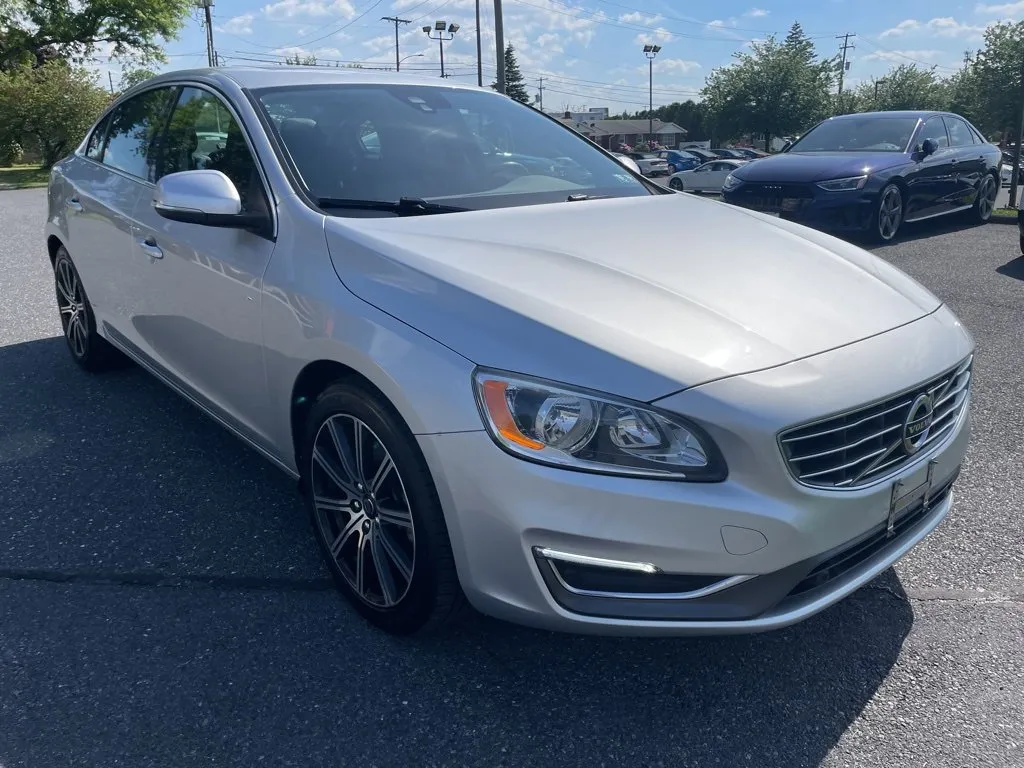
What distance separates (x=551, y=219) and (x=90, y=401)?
2.89 m

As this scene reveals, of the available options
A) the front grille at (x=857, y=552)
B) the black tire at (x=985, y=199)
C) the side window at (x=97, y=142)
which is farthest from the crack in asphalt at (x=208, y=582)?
the black tire at (x=985, y=199)

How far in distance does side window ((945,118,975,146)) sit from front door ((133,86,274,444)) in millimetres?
9772

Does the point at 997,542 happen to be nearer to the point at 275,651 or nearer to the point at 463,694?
the point at 463,694

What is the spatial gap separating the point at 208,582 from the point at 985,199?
37.3 feet

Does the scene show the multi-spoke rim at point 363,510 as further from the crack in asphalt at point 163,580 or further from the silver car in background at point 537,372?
the crack in asphalt at point 163,580

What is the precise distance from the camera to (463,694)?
7.53 feet

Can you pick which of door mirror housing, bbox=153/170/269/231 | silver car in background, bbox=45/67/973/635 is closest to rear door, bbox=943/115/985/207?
silver car in background, bbox=45/67/973/635

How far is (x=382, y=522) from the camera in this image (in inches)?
95.0

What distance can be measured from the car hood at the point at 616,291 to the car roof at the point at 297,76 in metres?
1.03

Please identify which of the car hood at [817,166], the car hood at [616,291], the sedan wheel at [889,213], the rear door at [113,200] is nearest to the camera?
A: the car hood at [616,291]

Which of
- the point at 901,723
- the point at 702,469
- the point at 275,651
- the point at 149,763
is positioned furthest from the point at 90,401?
the point at 901,723

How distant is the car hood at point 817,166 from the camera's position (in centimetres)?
900

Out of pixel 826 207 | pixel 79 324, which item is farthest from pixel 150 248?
pixel 826 207

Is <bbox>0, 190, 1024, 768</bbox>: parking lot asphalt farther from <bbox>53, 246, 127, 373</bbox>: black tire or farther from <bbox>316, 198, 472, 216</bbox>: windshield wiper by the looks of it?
<bbox>53, 246, 127, 373</bbox>: black tire
